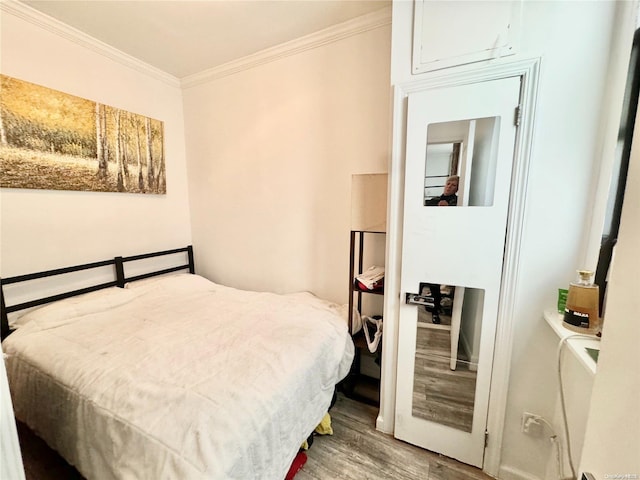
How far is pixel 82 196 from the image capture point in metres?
2.07

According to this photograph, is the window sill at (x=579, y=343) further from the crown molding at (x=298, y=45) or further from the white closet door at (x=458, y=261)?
the crown molding at (x=298, y=45)

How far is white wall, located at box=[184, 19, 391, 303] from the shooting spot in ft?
6.40

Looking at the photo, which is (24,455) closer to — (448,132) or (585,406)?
(585,406)

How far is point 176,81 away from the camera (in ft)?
8.78

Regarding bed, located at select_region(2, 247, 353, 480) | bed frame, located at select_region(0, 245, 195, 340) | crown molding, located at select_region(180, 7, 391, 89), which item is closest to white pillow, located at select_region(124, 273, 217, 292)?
bed frame, located at select_region(0, 245, 195, 340)

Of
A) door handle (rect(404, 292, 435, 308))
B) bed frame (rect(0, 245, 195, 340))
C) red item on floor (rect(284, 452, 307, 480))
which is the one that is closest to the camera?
A: red item on floor (rect(284, 452, 307, 480))

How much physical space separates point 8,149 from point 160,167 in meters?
0.99

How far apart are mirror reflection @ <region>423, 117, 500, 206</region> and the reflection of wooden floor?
2.19ft

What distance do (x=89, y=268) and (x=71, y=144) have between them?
3.20ft

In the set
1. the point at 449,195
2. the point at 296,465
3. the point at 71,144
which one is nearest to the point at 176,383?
the point at 296,465

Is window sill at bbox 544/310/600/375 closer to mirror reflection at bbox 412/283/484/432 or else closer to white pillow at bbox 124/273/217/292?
mirror reflection at bbox 412/283/484/432

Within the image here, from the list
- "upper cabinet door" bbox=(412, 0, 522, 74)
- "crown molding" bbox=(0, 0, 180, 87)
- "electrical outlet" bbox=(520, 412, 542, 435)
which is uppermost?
"crown molding" bbox=(0, 0, 180, 87)

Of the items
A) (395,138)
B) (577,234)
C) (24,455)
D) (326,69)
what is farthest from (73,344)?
(577,234)

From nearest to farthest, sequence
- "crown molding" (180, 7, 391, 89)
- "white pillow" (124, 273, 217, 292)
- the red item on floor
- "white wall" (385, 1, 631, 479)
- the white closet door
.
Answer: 1. "white wall" (385, 1, 631, 479)
2. the white closet door
3. the red item on floor
4. "crown molding" (180, 7, 391, 89)
5. "white pillow" (124, 273, 217, 292)
